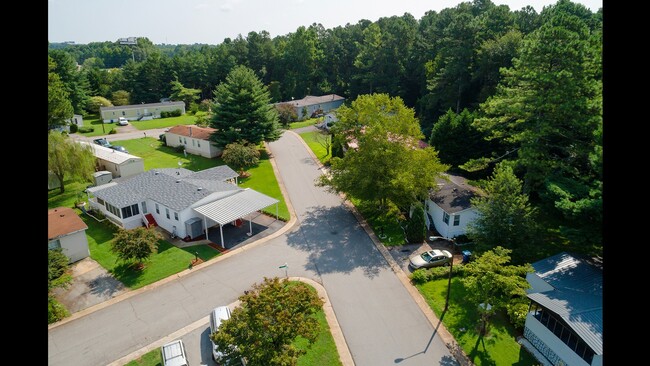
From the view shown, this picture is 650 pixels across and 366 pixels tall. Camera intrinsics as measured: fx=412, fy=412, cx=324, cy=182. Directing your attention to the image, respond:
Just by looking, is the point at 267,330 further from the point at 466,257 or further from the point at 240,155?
the point at 240,155

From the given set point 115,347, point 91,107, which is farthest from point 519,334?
point 91,107

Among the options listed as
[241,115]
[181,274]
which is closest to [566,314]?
[181,274]

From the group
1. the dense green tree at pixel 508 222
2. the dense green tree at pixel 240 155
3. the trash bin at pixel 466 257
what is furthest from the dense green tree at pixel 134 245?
the dense green tree at pixel 508 222

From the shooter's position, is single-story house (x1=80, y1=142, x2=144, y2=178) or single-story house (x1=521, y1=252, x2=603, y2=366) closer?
single-story house (x1=521, y1=252, x2=603, y2=366)

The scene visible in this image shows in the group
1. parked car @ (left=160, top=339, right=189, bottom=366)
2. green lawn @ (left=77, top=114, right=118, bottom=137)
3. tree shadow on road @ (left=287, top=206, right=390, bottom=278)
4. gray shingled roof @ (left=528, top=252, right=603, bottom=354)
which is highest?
green lawn @ (left=77, top=114, right=118, bottom=137)

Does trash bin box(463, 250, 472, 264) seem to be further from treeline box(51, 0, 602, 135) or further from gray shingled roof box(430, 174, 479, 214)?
treeline box(51, 0, 602, 135)

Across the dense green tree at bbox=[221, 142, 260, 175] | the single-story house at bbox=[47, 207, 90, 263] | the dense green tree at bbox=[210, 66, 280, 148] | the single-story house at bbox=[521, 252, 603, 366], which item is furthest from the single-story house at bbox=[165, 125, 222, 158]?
the single-story house at bbox=[521, 252, 603, 366]
